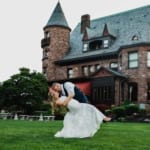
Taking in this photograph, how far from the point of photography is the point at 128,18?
48062 millimetres

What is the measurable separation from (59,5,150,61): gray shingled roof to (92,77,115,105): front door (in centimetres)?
396

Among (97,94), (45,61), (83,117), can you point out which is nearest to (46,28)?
(45,61)

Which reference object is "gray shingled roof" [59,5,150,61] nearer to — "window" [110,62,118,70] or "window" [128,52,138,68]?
"window" [128,52,138,68]

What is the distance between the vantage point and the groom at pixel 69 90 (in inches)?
432

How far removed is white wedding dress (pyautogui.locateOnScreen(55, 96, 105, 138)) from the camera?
11.2 meters

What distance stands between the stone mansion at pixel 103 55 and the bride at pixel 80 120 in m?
29.5

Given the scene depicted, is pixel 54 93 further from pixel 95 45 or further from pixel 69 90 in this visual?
pixel 95 45

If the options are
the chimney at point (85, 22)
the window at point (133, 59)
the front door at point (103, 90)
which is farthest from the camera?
the chimney at point (85, 22)

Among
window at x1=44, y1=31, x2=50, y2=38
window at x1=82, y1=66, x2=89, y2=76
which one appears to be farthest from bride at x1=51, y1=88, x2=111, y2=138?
window at x1=44, y1=31, x2=50, y2=38

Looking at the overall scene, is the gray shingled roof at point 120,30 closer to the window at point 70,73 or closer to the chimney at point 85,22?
the chimney at point 85,22

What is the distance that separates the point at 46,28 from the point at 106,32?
847 centimetres

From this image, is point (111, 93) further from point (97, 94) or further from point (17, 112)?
point (17, 112)

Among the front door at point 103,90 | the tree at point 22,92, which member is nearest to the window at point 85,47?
the front door at point 103,90

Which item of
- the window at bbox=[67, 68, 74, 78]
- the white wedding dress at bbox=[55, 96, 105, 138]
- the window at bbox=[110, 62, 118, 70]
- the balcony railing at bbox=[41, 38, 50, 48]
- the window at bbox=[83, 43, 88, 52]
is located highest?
the balcony railing at bbox=[41, 38, 50, 48]
